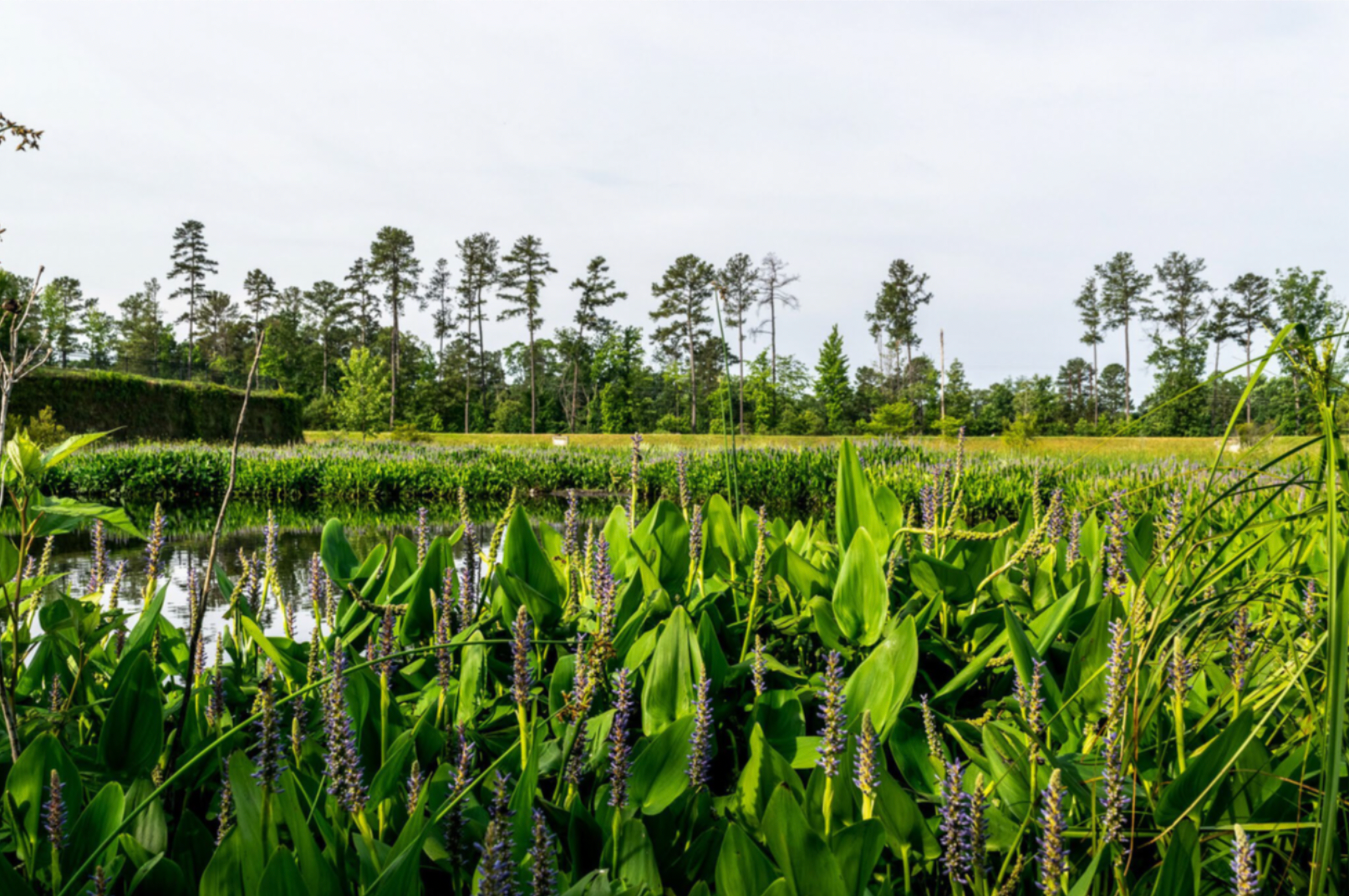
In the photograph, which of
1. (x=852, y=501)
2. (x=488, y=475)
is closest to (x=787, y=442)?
(x=488, y=475)

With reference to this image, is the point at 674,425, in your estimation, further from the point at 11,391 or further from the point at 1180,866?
the point at 1180,866

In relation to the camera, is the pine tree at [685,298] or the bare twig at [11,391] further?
the pine tree at [685,298]

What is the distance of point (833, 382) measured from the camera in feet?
149

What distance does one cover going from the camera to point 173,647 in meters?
1.53

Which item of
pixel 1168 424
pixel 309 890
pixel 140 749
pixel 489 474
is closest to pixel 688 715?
pixel 309 890

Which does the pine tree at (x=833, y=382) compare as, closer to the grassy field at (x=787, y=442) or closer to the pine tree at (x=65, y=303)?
the grassy field at (x=787, y=442)

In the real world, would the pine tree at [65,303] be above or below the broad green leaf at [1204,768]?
above

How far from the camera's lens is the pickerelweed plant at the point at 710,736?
0.76m

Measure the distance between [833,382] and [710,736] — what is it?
150ft

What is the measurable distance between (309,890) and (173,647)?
3.53 feet

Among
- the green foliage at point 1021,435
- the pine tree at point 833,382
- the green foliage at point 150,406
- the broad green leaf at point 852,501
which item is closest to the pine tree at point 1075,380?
the pine tree at point 833,382

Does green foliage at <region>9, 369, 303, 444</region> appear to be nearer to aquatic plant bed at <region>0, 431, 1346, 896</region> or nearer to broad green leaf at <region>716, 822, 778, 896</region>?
aquatic plant bed at <region>0, 431, 1346, 896</region>

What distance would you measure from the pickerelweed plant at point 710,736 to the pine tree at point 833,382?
43936 millimetres

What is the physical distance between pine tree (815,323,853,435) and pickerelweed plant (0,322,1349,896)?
43936 mm
